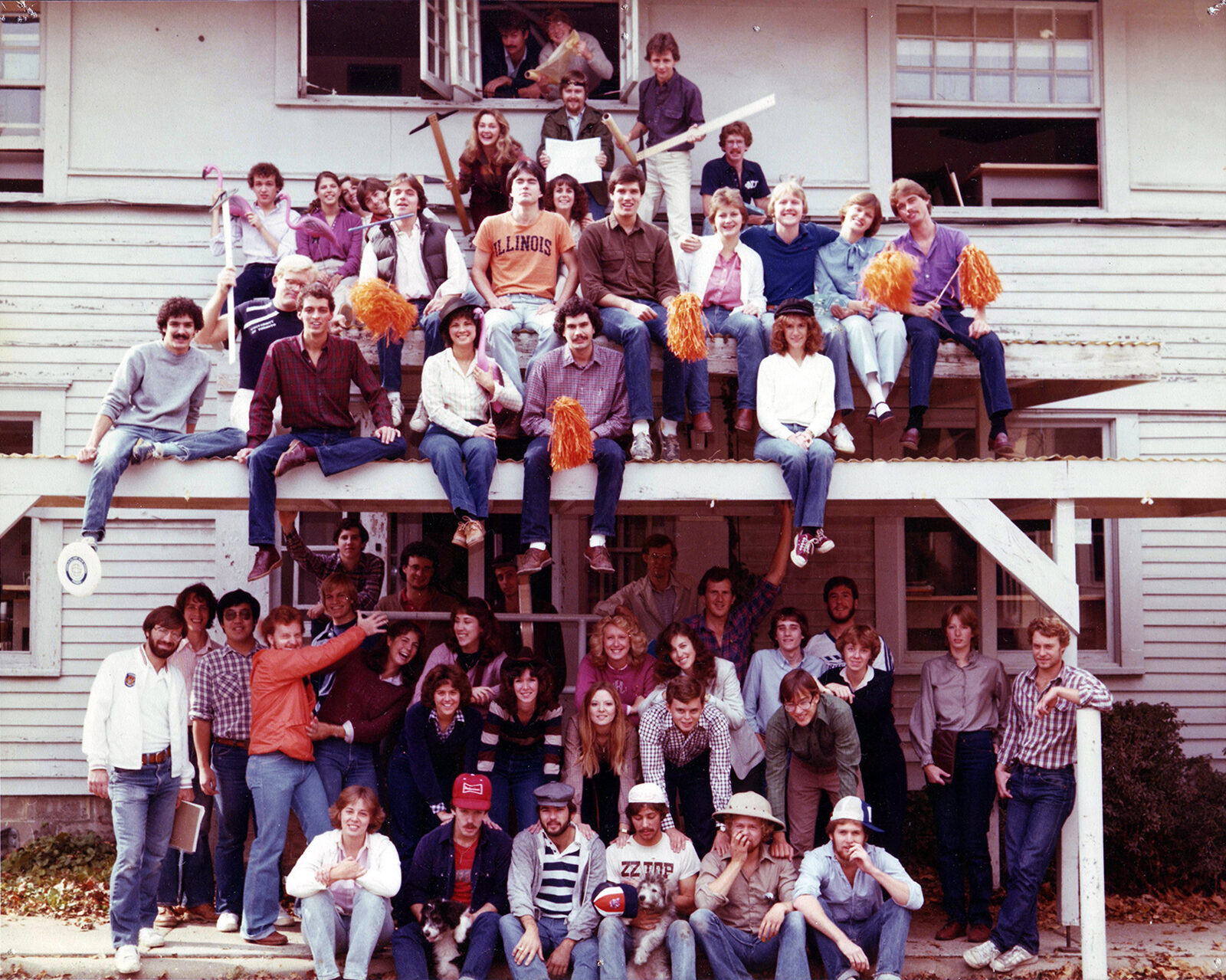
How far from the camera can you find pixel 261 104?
35.4ft

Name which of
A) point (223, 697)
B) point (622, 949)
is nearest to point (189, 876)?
point (223, 697)

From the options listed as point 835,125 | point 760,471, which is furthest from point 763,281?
point 835,125

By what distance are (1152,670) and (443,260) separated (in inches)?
269

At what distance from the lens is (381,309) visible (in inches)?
331

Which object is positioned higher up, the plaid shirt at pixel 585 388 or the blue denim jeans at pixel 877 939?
the plaid shirt at pixel 585 388

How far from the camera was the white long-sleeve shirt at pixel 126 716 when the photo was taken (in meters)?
7.59

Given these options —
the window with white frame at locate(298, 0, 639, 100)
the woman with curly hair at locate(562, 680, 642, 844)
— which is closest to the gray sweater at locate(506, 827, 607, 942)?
the woman with curly hair at locate(562, 680, 642, 844)

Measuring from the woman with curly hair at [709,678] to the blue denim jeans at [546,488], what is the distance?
906 millimetres

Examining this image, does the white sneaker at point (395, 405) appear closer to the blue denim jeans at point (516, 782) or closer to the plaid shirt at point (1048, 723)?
the blue denim jeans at point (516, 782)

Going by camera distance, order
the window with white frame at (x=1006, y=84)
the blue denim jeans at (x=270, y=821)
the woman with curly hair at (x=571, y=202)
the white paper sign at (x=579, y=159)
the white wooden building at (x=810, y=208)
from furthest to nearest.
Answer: the window with white frame at (x=1006, y=84)
the white wooden building at (x=810, y=208)
the white paper sign at (x=579, y=159)
the woman with curly hair at (x=571, y=202)
the blue denim jeans at (x=270, y=821)

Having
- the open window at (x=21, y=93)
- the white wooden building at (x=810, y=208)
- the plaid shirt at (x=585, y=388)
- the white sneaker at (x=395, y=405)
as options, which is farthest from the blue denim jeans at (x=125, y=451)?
the open window at (x=21, y=93)

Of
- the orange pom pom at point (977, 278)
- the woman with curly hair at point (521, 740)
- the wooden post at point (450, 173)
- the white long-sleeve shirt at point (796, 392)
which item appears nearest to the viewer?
the woman with curly hair at point (521, 740)

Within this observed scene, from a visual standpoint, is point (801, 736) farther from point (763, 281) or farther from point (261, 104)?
point (261, 104)

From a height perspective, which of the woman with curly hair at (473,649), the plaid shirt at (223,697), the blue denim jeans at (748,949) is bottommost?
the blue denim jeans at (748,949)
